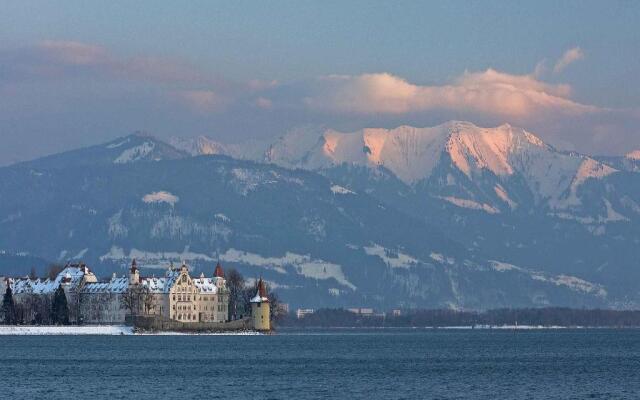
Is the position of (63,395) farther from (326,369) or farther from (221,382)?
(326,369)

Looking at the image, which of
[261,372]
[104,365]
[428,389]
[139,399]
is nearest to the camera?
[139,399]

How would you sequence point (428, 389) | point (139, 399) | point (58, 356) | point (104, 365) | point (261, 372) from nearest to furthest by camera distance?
point (139, 399) < point (428, 389) < point (261, 372) < point (104, 365) < point (58, 356)

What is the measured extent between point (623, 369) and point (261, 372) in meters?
39.1

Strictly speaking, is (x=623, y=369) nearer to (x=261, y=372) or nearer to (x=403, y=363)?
(x=403, y=363)

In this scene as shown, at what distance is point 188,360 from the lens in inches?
7264

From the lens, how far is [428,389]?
445 ft

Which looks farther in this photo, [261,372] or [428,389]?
[261,372]

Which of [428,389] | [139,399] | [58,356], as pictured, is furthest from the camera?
[58,356]

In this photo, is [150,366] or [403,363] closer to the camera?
[150,366]

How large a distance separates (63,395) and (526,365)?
6558cm

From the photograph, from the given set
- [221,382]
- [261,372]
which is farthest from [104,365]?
[221,382]

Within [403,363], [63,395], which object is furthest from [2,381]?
[403,363]

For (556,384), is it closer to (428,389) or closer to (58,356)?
(428,389)

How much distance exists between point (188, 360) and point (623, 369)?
164 ft
